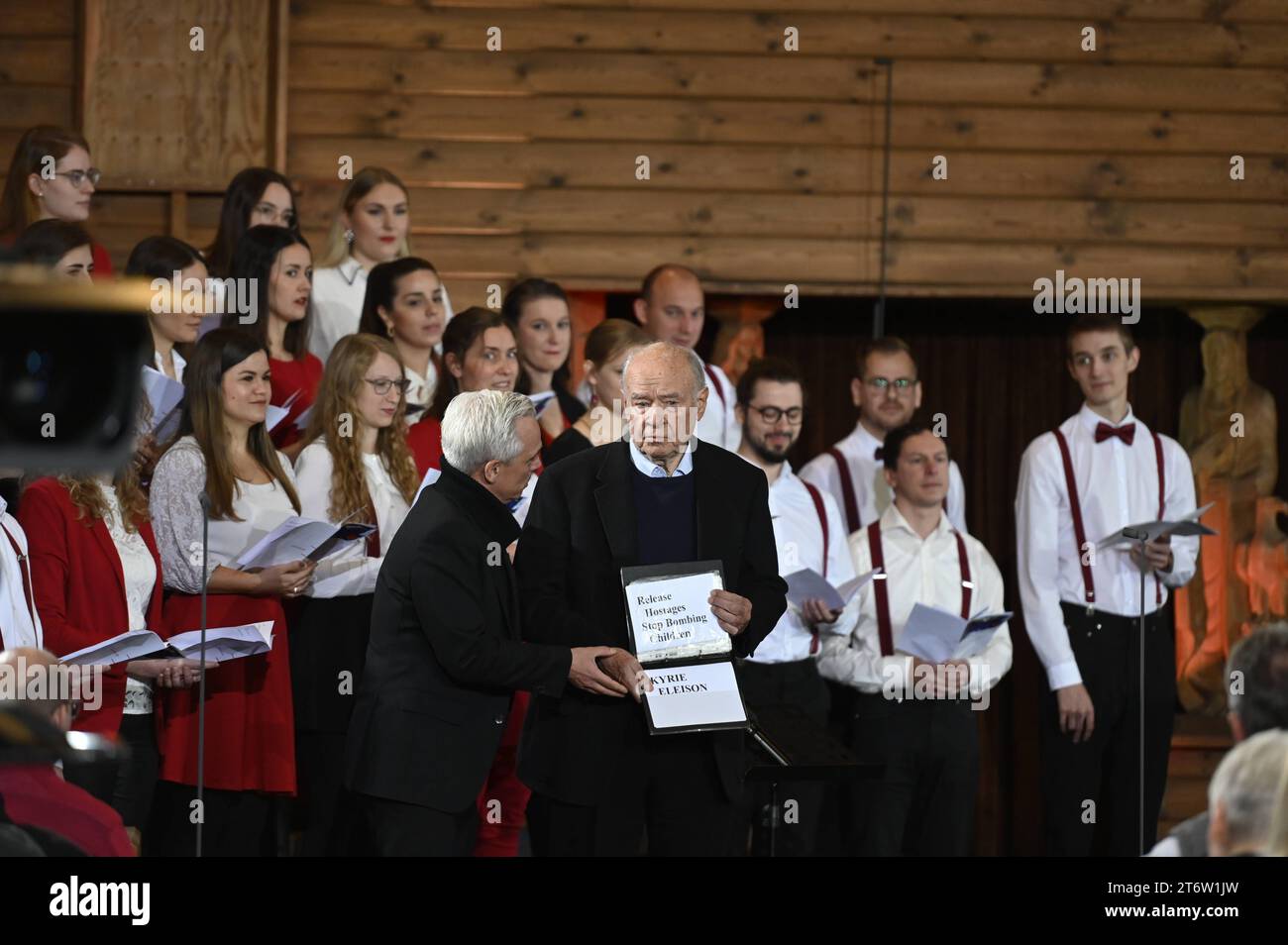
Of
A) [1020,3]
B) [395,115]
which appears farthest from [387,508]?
[1020,3]

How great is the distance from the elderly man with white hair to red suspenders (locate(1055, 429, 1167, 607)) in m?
3.74

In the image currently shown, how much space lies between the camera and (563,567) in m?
4.04

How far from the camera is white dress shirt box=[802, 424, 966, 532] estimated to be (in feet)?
21.4

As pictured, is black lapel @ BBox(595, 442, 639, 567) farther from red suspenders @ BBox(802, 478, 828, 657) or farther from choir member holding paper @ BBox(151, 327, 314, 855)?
red suspenders @ BBox(802, 478, 828, 657)

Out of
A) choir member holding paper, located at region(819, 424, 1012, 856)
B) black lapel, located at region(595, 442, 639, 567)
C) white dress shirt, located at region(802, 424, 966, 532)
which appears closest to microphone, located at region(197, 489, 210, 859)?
black lapel, located at region(595, 442, 639, 567)

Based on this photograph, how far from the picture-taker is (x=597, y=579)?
400cm

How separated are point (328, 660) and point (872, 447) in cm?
249

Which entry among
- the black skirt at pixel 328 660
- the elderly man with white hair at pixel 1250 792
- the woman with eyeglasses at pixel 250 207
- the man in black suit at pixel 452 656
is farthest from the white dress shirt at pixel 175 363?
the elderly man with white hair at pixel 1250 792

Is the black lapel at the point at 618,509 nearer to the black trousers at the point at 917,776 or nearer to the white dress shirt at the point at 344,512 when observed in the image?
the white dress shirt at the point at 344,512

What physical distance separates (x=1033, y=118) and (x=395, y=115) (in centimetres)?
299

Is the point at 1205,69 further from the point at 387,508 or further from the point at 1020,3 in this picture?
the point at 387,508


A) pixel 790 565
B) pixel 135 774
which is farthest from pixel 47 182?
pixel 790 565

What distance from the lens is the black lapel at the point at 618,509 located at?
13.0ft

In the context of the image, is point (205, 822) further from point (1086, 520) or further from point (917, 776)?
point (1086, 520)
